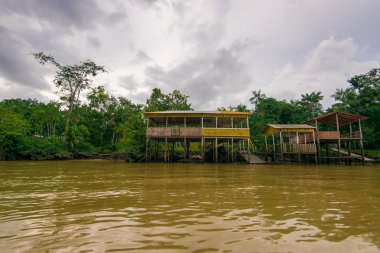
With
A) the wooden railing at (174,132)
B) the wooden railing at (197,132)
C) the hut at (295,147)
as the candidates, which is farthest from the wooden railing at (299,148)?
the wooden railing at (174,132)

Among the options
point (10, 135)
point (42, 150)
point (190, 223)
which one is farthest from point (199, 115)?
point (10, 135)

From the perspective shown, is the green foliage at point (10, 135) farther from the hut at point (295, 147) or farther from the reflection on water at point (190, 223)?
the reflection on water at point (190, 223)

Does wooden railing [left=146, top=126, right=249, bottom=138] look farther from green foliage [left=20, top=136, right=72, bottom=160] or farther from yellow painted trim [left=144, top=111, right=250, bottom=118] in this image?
green foliage [left=20, top=136, right=72, bottom=160]

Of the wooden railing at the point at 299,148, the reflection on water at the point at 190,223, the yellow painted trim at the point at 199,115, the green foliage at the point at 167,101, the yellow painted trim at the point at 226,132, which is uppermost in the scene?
the green foliage at the point at 167,101

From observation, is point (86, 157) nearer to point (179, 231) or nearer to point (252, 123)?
point (252, 123)

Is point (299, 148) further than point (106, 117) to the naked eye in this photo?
No

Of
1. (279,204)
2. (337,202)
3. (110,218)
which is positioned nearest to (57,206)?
(110,218)

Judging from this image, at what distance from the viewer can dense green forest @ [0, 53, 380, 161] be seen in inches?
1142

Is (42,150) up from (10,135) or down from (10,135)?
down

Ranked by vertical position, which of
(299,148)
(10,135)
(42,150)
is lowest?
(299,148)

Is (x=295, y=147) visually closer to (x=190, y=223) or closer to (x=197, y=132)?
(x=197, y=132)

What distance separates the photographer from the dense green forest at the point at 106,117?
29.0m

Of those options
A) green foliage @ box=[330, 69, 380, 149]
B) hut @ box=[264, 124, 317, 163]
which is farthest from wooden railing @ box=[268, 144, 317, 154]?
green foliage @ box=[330, 69, 380, 149]

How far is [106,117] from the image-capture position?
4047cm
